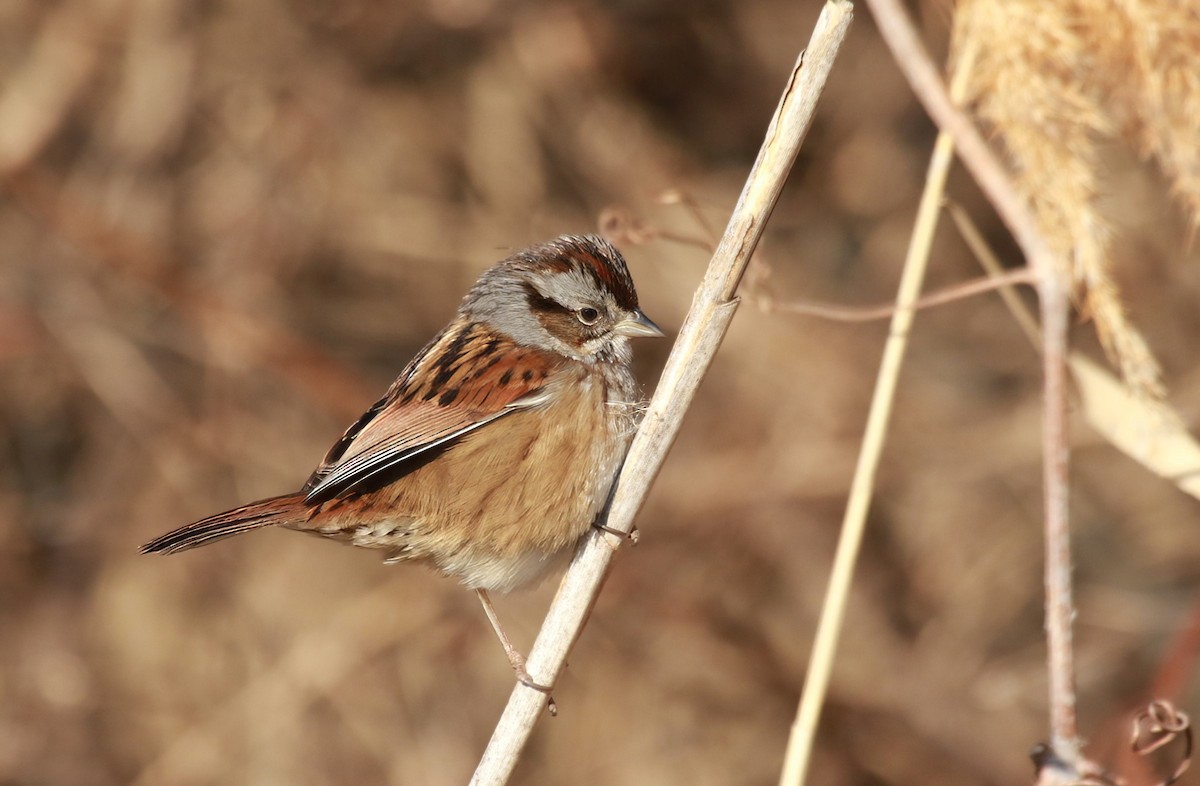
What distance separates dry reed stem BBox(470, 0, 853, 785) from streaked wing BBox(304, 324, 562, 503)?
1.70ft

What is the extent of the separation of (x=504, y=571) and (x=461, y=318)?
86cm

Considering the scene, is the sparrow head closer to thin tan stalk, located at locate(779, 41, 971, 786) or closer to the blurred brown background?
thin tan stalk, located at locate(779, 41, 971, 786)

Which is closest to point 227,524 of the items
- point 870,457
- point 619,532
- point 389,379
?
point 619,532

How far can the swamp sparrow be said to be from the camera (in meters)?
2.88

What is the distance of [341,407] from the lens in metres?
5.40

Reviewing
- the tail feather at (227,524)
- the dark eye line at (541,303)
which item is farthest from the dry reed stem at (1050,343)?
the tail feather at (227,524)

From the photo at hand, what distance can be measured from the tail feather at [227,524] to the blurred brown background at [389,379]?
254 cm

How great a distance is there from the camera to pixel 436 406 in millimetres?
3064

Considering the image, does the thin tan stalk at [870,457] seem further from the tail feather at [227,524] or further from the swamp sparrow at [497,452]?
the tail feather at [227,524]

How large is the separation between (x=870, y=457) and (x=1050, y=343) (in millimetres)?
532

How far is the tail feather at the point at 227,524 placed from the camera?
2.72m

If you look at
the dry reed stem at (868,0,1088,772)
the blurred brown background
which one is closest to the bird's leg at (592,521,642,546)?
the dry reed stem at (868,0,1088,772)

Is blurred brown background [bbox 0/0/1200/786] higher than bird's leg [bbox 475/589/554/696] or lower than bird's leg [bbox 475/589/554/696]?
higher

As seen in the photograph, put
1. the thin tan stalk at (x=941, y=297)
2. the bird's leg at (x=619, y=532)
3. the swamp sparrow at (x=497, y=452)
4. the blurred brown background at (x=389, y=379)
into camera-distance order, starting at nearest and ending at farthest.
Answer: the thin tan stalk at (x=941, y=297) → the bird's leg at (x=619, y=532) → the swamp sparrow at (x=497, y=452) → the blurred brown background at (x=389, y=379)
